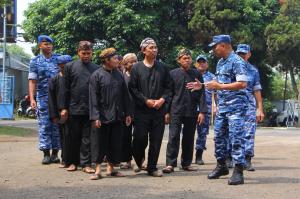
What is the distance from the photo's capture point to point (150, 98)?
771 centimetres

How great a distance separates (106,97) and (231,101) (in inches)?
66.0

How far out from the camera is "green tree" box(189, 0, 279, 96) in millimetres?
28938

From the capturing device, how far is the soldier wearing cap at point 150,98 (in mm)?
7707

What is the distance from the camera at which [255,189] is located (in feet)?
21.8

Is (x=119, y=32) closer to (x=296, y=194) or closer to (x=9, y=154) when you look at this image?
(x=9, y=154)

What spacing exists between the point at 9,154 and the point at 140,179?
3.90 metres

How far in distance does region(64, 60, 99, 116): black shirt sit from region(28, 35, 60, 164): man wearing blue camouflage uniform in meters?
0.88

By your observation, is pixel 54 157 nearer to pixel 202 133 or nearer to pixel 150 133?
pixel 150 133

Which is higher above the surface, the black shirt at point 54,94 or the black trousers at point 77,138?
the black shirt at point 54,94

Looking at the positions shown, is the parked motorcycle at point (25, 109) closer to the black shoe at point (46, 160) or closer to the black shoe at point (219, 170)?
the black shoe at point (46, 160)

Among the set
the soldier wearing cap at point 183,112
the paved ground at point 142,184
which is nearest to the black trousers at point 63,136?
the paved ground at point 142,184

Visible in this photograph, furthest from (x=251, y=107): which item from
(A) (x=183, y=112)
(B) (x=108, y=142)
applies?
(B) (x=108, y=142)

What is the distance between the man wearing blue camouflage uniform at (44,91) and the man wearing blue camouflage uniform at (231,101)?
3031mm

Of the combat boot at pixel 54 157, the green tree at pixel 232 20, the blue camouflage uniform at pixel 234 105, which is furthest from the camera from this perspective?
the green tree at pixel 232 20
